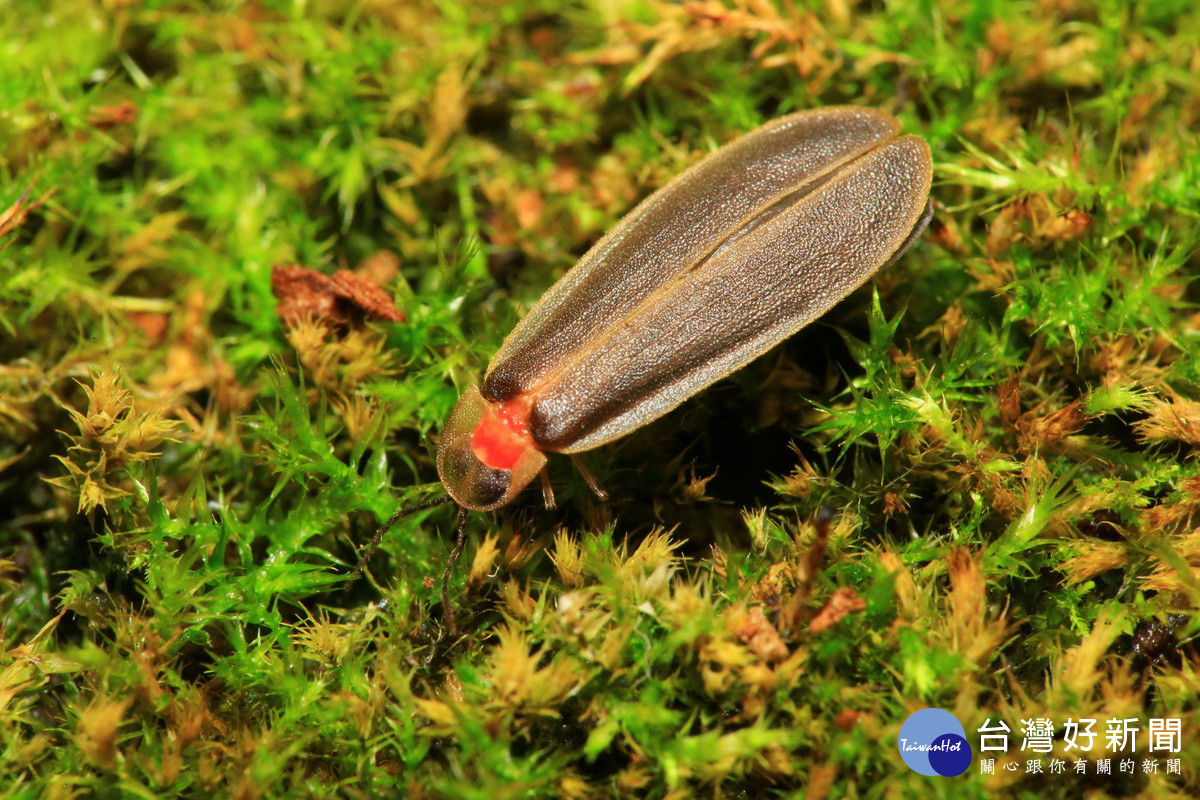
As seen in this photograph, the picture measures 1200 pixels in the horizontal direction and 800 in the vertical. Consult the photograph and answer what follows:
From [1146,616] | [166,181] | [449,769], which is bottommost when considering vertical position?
[1146,616]

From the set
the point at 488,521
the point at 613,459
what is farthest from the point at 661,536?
the point at 488,521

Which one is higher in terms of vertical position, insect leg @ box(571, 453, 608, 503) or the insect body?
the insect body

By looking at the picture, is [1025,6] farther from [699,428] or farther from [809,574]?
[809,574]

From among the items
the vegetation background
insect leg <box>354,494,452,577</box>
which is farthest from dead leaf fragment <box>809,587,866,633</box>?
insect leg <box>354,494,452,577</box>

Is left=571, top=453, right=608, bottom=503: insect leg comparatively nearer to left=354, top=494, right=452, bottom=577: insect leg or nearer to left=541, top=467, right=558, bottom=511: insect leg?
left=541, top=467, right=558, bottom=511: insect leg

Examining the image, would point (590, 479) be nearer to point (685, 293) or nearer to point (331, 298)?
point (685, 293)

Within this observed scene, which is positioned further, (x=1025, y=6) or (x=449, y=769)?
(x=1025, y=6)

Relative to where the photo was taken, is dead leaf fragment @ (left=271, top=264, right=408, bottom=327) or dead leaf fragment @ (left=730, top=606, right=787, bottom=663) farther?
dead leaf fragment @ (left=271, top=264, right=408, bottom=327)

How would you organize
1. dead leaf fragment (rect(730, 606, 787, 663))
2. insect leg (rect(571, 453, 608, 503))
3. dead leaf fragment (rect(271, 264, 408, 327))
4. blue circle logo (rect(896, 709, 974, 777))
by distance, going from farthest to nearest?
dead leaf fragment (rect(271, 264, 408, 327))
insect leg (rect(571, 453, 608, 503))
dead leaf fragment (rect(730, 606, 787, 663))
blue circle logo (rect(896, 709, 974, 777))
